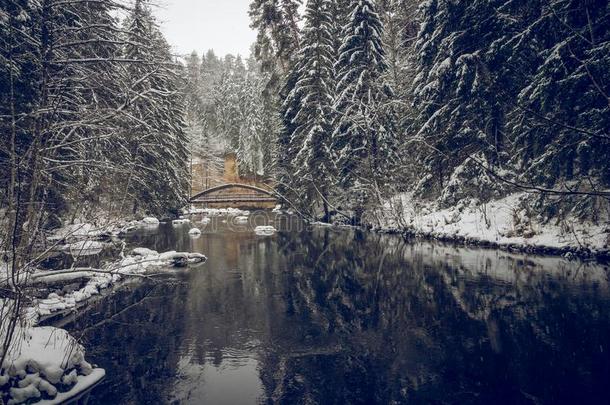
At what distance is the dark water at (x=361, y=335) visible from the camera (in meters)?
5.83

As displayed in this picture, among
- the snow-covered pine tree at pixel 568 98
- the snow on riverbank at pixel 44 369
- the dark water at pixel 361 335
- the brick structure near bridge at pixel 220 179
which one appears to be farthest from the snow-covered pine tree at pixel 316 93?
the brick structure near bridge at pixel 220 179

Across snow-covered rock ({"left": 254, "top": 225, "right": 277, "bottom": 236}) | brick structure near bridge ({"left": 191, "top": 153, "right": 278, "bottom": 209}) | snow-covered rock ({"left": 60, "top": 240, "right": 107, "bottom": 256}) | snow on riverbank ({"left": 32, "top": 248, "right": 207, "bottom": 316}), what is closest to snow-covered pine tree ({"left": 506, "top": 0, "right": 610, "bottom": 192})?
snow-covered rock ({"left": 60, "top": 240, "right": 107, "bottom": 256})

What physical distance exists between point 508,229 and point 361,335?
1219cm

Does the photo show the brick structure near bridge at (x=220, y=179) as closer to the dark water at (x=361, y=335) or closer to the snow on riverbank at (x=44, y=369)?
the dark water at (x=361, y=335)

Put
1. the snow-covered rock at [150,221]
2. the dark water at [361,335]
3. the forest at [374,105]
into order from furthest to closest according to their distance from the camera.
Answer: the snow-covered rock at [150,221], the forest at [374,105], the dark water at [361,335]

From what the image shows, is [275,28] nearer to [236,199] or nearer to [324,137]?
[324,137]

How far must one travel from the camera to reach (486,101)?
60.8ft

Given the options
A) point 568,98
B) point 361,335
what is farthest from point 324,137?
point 361,335

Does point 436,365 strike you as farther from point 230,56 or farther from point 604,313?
point 230,56

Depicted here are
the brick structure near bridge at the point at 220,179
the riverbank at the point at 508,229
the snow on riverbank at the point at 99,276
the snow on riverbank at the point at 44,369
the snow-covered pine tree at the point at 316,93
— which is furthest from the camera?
the brick structure near bridge at the point at 220,179

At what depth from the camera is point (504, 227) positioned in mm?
17453

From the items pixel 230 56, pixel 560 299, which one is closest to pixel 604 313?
pixel 560 299

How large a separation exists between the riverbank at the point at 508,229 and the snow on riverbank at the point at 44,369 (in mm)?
15380

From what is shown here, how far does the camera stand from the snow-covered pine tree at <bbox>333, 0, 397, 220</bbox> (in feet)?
78.8
